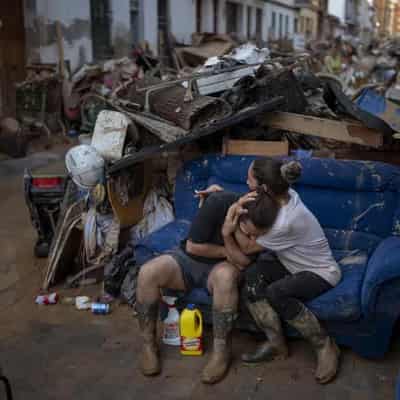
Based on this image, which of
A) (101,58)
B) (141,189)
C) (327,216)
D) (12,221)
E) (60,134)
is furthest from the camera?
(101,58)

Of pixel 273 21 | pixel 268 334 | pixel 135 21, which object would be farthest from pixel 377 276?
pixel 273 21

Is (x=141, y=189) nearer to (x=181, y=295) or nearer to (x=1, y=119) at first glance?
(x=181, y=295)

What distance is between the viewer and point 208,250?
3684 millimetres

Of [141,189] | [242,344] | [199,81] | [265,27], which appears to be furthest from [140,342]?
[265,27]

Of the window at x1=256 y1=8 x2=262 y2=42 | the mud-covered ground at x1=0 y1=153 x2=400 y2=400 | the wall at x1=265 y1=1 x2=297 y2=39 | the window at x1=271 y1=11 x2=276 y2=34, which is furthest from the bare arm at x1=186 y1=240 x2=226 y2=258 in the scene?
the window at x1=271 y1=11 x2=276 y2=34

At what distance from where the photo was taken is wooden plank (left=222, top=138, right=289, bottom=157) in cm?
490

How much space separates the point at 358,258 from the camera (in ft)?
13.1

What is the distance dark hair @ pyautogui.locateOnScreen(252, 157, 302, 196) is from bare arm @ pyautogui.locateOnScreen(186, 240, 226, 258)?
50cm

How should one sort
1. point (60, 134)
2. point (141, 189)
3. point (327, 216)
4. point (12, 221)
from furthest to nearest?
1. point (60, 134)
2. point (12, 221)
3. point (141, 189)
4. point (327, 216)

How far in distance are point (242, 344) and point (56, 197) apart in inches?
92.2

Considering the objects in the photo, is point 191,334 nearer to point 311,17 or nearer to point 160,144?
point 160,144

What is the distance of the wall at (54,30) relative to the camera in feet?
40.3

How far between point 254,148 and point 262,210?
1.62 m

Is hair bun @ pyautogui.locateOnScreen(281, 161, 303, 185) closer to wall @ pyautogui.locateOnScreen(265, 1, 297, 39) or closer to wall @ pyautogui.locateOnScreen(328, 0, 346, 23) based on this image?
wall @ pyautogui.locateOnScreen(265, 1, 297, 39)
